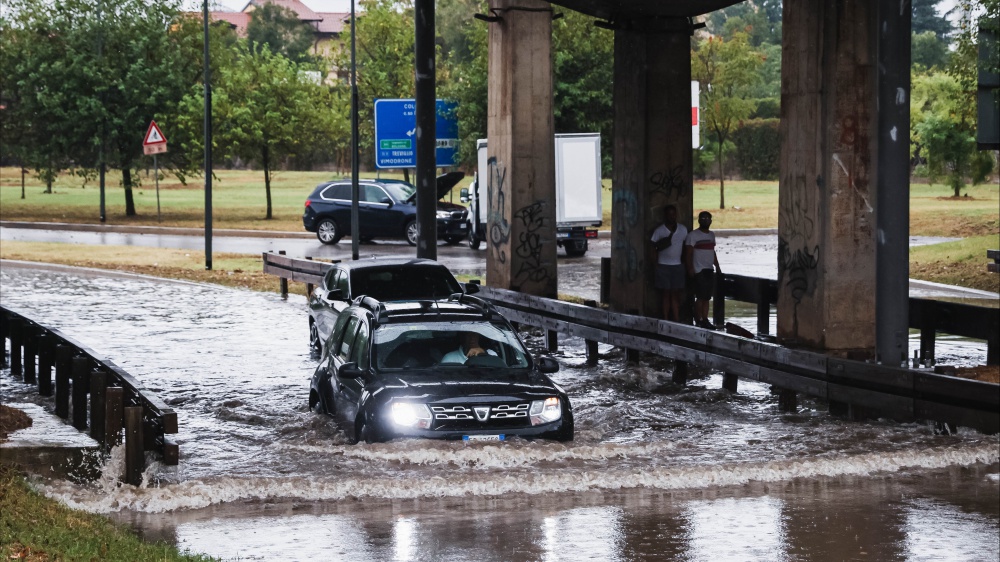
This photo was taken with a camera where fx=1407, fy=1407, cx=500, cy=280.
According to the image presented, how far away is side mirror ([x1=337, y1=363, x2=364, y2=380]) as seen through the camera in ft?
39.4

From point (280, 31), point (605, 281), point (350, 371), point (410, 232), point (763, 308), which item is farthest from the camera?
point (280, 31)

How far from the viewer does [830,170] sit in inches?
631

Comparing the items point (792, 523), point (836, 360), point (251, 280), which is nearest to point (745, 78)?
point (251, 280)

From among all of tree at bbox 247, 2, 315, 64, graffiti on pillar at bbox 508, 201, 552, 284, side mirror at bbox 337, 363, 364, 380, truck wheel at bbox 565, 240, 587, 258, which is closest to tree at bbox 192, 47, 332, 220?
truck wheel at bbox 565, 240, 587, 258

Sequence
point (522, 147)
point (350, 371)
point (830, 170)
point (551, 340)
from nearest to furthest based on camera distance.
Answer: point (350, 371)
point (830, 170)
point (551, 340)
point (522, 147)

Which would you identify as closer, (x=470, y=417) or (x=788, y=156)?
(x=470, y=417)

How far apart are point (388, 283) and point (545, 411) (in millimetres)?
6566

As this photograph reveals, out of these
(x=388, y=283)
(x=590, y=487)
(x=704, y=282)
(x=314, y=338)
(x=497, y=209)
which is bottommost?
(x=590, y=487)

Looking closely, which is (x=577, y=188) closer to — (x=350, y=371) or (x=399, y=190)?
(x=399, y=190)

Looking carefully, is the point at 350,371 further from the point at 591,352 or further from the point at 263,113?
the point at 263,113

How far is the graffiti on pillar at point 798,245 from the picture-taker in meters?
16.5

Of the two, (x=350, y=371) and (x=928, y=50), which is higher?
(x=928, y=50)

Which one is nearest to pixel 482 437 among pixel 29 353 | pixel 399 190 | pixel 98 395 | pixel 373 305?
pixel 373 305

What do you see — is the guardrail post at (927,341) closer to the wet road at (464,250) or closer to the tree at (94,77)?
the wet road at (464,250)
